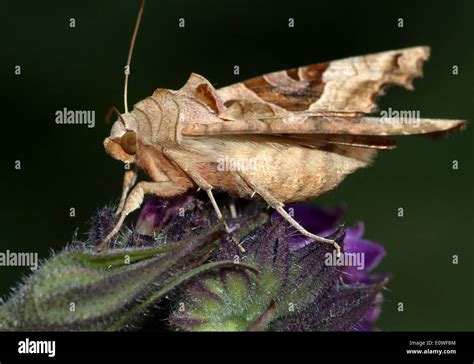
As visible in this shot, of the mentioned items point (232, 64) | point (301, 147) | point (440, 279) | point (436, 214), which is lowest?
point (440, 279)

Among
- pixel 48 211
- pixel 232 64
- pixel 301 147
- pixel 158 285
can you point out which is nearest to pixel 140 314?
pixel 158 285

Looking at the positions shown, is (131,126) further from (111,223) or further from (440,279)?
(440,279)

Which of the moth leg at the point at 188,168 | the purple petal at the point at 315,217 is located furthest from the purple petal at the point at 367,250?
the moth leg at the point at 188,168

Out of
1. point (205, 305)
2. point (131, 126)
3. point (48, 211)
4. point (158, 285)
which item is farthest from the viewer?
point (48, 211)

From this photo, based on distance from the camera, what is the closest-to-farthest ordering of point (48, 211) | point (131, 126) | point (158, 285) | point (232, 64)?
point (158, 285), point (131, 126), point (48, 211), point (232, 64)

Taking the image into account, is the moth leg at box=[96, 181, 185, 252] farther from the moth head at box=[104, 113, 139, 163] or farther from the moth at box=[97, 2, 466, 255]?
the moth head at box=[104, 113, 139, 163]
